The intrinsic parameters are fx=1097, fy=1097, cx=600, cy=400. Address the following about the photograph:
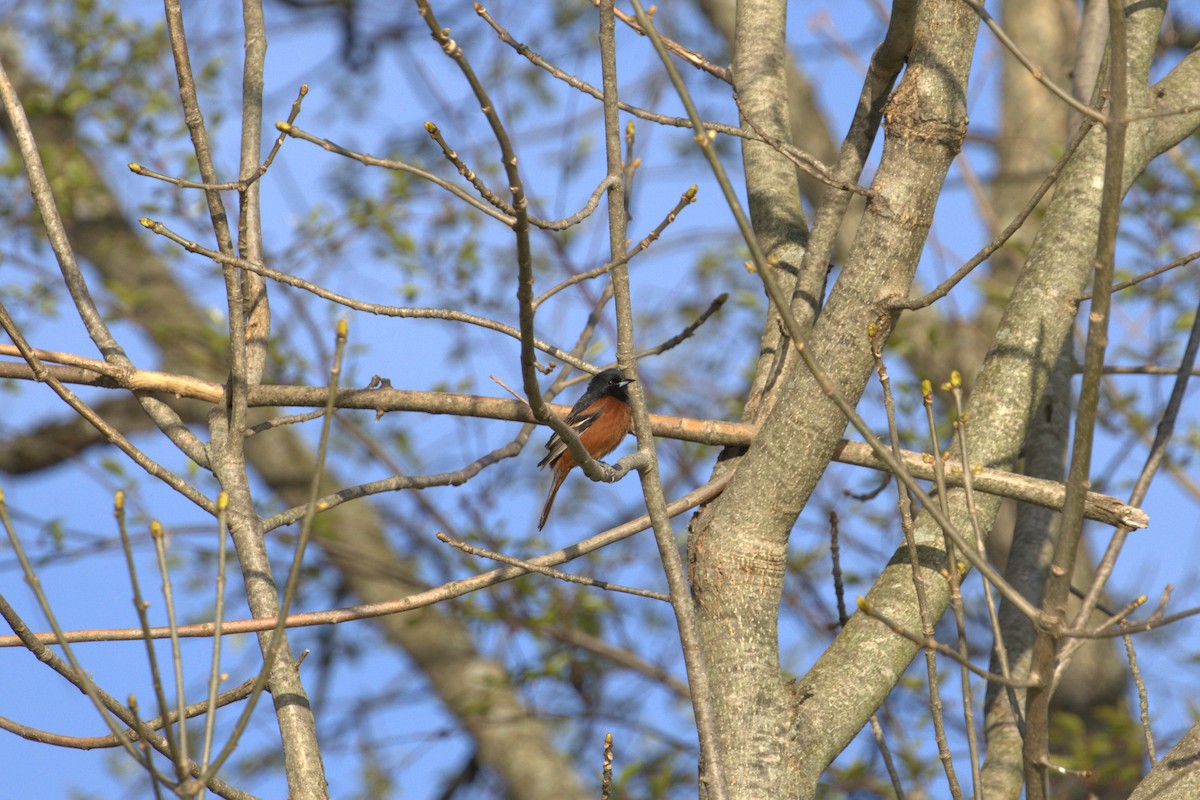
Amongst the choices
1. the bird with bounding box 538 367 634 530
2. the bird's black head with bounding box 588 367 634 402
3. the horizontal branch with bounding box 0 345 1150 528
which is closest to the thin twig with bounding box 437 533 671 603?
the horizontal branch with bounding box 0 345 1150 528

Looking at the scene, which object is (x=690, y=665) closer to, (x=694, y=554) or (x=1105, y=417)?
(x=694, y=554)

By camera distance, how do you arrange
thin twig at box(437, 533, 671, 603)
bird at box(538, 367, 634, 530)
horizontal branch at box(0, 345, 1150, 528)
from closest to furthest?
thin twig at box(437, 533, 671, 603)
horizontal branch at box(0, 345, 1150, 528)
bird at box(538, 367, 634, 530)

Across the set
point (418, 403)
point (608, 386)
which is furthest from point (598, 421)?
point (418, 403)

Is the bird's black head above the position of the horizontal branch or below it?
above

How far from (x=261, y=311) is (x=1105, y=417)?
5.79 meters

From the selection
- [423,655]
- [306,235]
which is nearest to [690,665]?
[306,235]

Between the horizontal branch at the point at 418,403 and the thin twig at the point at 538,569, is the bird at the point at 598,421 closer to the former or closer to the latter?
the horizontal branch at the point at 418,403

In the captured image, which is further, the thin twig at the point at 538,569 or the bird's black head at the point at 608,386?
the bird's black head at the point at 608,386

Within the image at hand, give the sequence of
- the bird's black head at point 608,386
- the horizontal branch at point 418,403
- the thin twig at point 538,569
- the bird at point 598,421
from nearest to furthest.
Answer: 1. the thin twig at point 538,569
2. the horizontal branch at point 418,403
3. the bird at point 598,421
4. the bird's black head at point 608,386

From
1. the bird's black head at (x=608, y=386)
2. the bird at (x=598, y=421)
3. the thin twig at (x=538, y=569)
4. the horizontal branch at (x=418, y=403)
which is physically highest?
the bird's black head at (x=608, y=386)

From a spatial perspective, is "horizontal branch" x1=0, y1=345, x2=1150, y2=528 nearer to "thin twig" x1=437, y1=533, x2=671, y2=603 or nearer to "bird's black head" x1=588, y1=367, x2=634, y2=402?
"thin twig" x1=437, y1=533, x2=671, y2=603

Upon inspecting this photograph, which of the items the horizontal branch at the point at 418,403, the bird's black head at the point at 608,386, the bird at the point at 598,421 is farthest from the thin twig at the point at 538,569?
the bird's black head at the point at 608,386

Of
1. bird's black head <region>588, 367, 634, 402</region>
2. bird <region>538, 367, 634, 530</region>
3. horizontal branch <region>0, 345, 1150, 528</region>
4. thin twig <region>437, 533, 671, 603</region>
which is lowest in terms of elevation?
thin twig <region>437, 533, 671, 603</region>

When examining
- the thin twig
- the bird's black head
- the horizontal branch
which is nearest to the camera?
the thin twig
